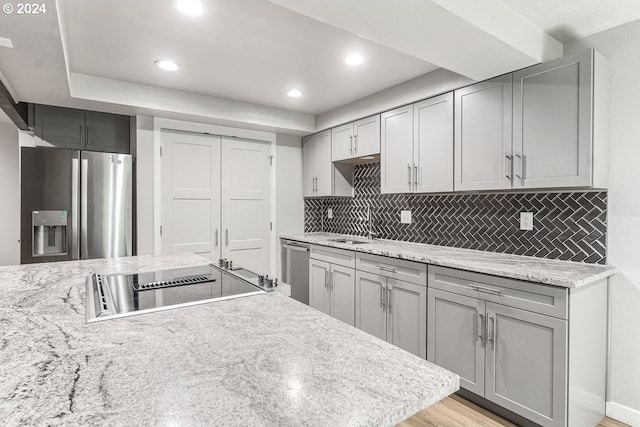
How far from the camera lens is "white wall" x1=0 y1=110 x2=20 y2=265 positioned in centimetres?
393

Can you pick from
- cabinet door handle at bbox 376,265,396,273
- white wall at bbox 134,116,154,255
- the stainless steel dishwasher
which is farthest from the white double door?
cabinet door handle at bbox 376,265,396,273

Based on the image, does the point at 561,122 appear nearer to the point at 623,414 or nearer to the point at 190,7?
the point at 623,414

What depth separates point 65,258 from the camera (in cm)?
288

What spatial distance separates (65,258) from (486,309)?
3301mm

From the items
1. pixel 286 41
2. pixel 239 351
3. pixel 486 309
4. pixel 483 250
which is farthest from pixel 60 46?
pixel 483 250

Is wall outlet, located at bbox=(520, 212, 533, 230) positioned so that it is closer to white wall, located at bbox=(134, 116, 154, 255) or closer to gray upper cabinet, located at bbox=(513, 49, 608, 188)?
gray upper cabinet, located at bbox=(513, 49, 608, 188)

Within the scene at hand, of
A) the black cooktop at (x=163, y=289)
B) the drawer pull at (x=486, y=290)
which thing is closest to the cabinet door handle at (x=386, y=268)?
the drawer pull at (x=486, y=290)

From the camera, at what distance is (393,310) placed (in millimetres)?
2664

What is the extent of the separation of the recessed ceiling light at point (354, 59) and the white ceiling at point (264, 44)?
54mm

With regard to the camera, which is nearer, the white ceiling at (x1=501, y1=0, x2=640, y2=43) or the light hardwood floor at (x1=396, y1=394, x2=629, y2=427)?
the white ceiling at (x1=501, y1=0, x2=640, y2=43)

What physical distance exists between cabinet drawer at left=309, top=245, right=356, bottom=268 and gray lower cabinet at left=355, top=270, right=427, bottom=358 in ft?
0.49

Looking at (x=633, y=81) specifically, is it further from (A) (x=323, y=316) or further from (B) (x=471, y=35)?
(A) (x=323, y=316)

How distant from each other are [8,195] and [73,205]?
1.86m

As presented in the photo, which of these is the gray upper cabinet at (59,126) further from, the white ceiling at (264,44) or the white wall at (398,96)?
the white wall at (398,96)
